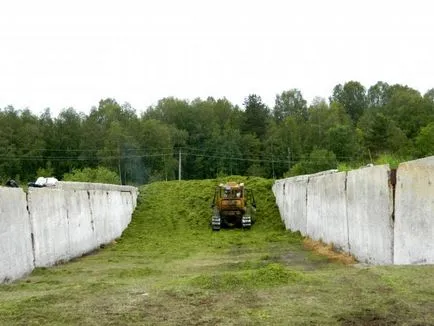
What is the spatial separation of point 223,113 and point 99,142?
29.0 meters

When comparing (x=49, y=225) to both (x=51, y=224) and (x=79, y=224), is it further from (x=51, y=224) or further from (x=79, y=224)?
(x=79, y=224)

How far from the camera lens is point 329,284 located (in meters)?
6.27

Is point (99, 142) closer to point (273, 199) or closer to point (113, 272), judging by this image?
point (273, 199)

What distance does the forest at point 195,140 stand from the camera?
74.4m

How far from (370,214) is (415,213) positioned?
88.4 inches

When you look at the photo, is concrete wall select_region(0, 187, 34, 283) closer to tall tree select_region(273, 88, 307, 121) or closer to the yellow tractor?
the yellow tractor

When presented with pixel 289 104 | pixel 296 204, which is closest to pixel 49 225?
pixel 296 204

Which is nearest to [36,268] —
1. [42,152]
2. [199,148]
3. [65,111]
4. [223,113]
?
[42,152]

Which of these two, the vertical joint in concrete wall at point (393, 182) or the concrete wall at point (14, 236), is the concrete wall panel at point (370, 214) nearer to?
the vertical joint in concrete wall at point (393, 182)

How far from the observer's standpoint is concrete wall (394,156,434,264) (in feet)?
25.2

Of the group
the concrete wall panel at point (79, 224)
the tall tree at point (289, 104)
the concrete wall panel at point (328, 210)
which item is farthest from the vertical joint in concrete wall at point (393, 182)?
the tall tree at point (289, 104)

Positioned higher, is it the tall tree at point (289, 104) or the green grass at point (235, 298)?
the tall tree at point (289, 104)

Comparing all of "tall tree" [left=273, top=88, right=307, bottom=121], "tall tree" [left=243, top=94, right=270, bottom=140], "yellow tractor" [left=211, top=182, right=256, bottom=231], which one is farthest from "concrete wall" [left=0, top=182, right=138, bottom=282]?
"tall tree" [left=273, top=88, right=307, bottom=121]

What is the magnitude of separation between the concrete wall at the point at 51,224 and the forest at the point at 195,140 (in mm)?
47671
